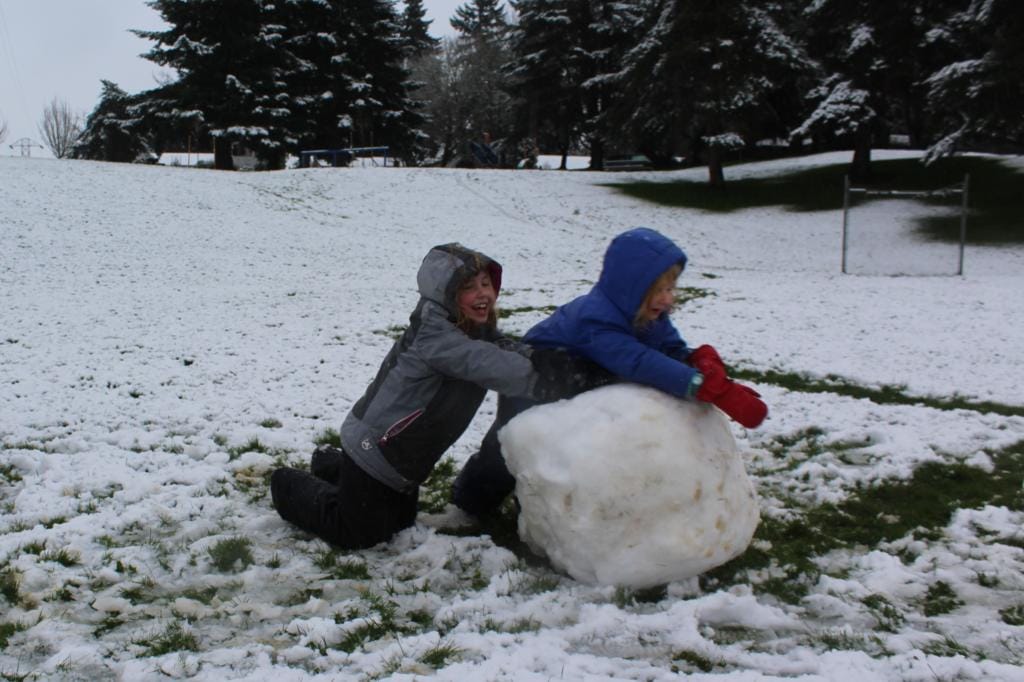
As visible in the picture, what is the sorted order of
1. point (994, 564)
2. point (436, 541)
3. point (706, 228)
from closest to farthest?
1. point (994, 564)
2. point (436, 541)
3. point (706, 228)

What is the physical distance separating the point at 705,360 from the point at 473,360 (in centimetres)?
100

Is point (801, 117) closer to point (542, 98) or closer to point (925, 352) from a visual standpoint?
point (542, 98)

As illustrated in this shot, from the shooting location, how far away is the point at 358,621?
126 inches

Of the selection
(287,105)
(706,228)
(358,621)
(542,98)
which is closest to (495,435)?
(358,621)

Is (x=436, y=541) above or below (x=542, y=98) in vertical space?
below

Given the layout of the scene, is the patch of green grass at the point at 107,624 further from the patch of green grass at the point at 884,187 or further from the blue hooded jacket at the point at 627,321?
the patch of green grass at the point at 884,187

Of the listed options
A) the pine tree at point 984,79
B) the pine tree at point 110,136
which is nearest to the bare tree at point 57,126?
the pine tree at point 110,136

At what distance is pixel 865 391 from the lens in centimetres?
721

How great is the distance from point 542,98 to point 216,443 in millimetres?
35257

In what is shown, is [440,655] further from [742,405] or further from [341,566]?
[742,405]

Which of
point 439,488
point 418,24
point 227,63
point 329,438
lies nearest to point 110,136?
point 227,63

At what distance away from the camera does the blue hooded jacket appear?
3.58 meters

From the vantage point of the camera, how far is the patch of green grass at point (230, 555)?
147 inches

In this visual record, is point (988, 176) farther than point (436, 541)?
Yes
